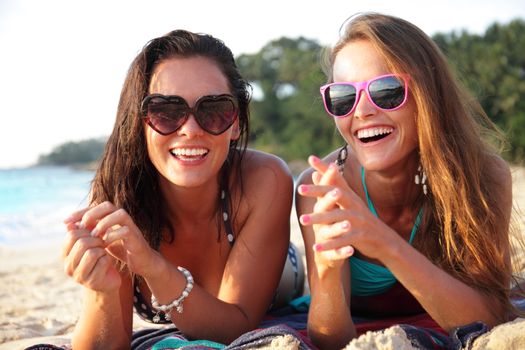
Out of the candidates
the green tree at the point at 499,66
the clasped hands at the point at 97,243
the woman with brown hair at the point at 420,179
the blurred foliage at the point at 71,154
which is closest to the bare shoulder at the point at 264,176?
the woman with brown hair at the point at 420,179

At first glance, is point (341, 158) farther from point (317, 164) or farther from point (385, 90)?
point (317, 164)

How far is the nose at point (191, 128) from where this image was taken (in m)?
2.83

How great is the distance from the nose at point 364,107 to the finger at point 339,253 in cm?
90

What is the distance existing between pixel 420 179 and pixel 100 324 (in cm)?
188

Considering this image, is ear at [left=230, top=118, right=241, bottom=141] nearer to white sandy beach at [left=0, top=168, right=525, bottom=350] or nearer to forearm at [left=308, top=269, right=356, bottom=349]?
forearm at [left=308, top=269, right=356, bottom=349]

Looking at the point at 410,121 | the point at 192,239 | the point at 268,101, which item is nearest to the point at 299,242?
the point at 192,239

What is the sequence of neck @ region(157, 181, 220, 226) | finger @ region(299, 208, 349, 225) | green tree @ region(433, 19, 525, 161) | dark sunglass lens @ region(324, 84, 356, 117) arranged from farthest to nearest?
green tree @ region(433, 19, 525, 161), neck @ region(157, 181, 220, 226), dark sunglass lens @ region(324, 84, 356, 117), finger @ region(299, 208, 349, 225)

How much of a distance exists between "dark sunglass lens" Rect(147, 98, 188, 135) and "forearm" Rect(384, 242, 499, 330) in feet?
4.19

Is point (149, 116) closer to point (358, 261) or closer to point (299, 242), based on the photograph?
point (358, 261)

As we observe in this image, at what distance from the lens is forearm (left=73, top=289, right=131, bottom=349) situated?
8.99 ft

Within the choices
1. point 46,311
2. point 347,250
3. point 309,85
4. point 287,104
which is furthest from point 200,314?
point 287,104

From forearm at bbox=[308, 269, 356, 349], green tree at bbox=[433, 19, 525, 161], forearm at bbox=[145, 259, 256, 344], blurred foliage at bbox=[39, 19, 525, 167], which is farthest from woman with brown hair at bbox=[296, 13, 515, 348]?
green tree at bbox=[433, 19, 525, 161]

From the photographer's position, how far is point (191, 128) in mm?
2828

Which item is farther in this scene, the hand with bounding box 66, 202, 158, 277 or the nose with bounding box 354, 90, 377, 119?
the nose with bounding box 354, 90, 377, 119
